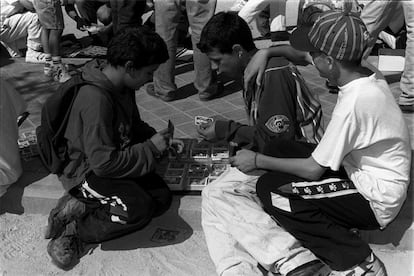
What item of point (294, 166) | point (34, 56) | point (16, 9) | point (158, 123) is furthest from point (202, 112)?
point (16, 9)

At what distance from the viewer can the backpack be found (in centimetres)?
283

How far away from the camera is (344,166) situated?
2.53 meters

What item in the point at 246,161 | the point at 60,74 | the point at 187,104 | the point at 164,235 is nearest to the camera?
the point at 246,161

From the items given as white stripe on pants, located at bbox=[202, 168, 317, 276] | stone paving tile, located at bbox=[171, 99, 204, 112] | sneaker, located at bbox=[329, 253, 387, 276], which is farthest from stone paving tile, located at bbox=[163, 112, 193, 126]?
sneaker, located at bbox=[329, 253, 387, 276]

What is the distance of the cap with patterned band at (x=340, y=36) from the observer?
2279 millimetres

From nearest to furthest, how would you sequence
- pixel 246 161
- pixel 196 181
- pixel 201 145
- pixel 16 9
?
pixel 246 161
pixel 196 181
pixel 201 145
pixel 16 9

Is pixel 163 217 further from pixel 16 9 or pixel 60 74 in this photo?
pixel 16 9

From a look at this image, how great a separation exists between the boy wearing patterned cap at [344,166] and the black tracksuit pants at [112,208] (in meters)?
0.66

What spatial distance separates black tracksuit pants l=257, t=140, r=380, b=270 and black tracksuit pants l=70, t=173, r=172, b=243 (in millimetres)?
800

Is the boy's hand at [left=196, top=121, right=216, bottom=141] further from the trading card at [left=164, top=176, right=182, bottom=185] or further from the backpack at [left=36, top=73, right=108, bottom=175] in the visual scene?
the backpack at [left=36, top=73, right=108, bottom=175]

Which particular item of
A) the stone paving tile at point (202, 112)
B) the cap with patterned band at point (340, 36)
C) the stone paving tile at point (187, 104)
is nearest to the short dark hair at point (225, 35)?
the cap with patterned band at point (340, 36)

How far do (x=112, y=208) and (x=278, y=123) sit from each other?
3.42 feet

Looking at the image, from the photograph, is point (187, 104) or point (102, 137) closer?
point (102, 137)

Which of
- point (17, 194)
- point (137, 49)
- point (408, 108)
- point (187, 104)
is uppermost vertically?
point (137, 49)
